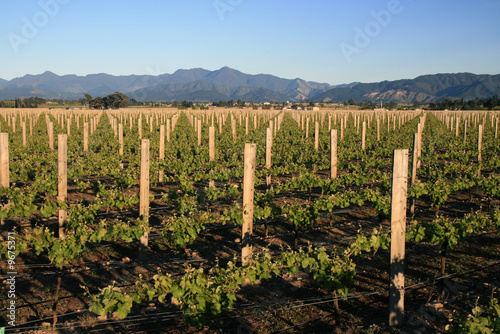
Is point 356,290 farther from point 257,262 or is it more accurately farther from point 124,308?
point 124,308

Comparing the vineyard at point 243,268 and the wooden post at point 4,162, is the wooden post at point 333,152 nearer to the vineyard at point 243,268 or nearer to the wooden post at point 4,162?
the vineyard at point 243,268

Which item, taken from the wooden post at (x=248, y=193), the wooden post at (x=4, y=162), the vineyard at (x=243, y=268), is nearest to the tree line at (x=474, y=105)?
the vineyard at (x=243, y=268)

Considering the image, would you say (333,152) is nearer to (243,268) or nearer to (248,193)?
(248,193)

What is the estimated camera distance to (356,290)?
664 centimetres

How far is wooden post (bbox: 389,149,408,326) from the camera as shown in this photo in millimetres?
5539

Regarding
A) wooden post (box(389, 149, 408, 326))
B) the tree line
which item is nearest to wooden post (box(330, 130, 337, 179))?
wooden post (box(389, 149, 408, 326))

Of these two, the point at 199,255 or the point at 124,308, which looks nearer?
the point at 124,308

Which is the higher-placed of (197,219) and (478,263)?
(197,219)

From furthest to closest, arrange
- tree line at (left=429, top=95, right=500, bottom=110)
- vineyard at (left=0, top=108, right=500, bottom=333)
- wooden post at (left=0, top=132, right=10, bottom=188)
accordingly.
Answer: tree line at (left=429, top=95, right=500, bottom=110) → wooden post at (left=0, top=132, right=10, bottom=188) → vineyard at (left=0, top=108, right=500, bottom=333)

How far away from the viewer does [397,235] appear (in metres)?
5.57

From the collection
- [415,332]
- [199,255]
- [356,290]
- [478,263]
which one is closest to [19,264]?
[199,255]

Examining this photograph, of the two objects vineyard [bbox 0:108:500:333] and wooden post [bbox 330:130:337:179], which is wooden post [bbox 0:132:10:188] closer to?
vineyard [bbox 0:108:500:333]

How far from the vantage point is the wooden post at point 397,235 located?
18.2 ft

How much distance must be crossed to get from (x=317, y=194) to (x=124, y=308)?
9102mm
